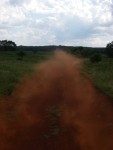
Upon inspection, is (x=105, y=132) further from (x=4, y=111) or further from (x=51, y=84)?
(x=51, y=84)

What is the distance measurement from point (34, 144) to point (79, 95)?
762cm

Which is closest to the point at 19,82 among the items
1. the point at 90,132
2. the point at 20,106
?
the point at 20,106

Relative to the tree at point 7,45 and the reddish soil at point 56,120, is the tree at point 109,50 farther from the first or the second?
the reddish soil at point 56,120

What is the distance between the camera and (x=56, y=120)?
1399cm

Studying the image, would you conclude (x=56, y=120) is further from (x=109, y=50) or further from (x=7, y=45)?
(x=7, y=45)

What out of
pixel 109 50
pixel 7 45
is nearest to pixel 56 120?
pixel 109 50

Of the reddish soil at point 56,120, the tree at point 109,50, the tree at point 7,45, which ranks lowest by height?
the tree at point 7,45

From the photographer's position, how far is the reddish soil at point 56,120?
11.6 metres

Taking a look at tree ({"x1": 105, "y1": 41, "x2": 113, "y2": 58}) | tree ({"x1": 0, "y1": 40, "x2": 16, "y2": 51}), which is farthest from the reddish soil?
tree ({"x1": 0, "y1": 40, "x2": 16, "y2": 51})

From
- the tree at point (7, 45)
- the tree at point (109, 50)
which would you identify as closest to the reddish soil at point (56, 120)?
the tree at point (109, 50)

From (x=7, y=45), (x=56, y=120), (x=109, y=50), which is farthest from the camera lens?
(x=7, y=45)

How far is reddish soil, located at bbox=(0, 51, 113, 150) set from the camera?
11.6 m

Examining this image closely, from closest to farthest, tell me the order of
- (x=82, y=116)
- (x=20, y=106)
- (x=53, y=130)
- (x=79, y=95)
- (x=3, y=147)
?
1. (x=3, y=147)
2. (x=53, y=130)
3. (x=82, y=116)
4. (x=20, y=106)
5. (x=79, y=95)

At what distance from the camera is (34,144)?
11.6 meters
